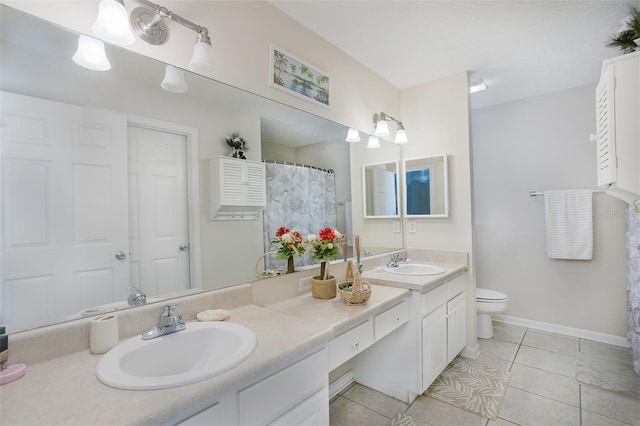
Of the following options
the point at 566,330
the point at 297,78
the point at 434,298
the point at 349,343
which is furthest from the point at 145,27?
the point at 566,330

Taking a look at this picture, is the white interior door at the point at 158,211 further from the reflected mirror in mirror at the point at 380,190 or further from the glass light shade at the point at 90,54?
the reflected mirror in mirror at the point at 380,190

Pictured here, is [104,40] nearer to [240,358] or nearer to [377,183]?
[240,358]

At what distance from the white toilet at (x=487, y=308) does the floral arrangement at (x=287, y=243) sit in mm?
2118

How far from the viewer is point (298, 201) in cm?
184

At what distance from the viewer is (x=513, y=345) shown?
2.76m

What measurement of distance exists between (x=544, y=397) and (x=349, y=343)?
5.35 feet

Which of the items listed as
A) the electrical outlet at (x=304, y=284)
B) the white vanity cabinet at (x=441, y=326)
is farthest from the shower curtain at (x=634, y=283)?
the electrical outlet at (x=304, y=284)

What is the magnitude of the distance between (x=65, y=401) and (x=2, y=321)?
416 mm

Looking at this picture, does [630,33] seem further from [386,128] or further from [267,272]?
[267,272]

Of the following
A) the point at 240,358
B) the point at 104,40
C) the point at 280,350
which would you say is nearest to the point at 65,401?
the point at 240,358

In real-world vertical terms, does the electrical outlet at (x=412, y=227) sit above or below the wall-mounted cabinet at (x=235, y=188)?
below

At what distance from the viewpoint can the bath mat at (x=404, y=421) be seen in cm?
175

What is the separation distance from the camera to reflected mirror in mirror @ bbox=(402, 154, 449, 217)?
2644mm

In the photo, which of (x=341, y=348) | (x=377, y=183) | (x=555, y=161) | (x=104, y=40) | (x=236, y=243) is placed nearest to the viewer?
(x=104, y=40)
